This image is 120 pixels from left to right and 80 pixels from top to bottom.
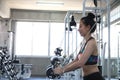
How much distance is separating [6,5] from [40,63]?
3.14 m

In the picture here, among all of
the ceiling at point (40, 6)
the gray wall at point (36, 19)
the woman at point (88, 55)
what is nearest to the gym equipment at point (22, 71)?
the gray wall at point (36, 19)

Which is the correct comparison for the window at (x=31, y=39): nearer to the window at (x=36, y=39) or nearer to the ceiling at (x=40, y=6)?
the window at (x=36, y=39)

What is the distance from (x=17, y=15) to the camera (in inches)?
428

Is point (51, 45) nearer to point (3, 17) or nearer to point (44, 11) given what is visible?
point (44, 11)

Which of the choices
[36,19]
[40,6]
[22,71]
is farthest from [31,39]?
[22,71]

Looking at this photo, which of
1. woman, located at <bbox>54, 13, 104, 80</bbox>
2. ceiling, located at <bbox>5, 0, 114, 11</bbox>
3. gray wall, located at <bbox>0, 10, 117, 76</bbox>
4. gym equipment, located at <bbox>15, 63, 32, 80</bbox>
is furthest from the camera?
gray wall, located at <bbox>0, 10, 117, 76</bbox>

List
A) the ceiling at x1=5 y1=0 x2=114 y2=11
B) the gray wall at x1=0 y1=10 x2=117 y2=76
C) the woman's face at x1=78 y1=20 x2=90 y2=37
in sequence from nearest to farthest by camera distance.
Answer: the woman's face at x1=78 y1=20 x2=90 y2=37 → the ceiling at x1=5 y1=0 x2=114 y2=11 → the gray wall at x1=0 y1=10 x2=117 y2=76

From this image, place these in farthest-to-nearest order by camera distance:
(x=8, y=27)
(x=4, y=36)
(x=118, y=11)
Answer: (x=8, y=27) → (x=4, y=36) → (x=118, y=11)

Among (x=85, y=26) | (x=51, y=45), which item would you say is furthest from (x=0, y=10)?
(x=85, y=26)

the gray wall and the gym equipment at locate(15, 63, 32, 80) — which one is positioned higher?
the gray wall

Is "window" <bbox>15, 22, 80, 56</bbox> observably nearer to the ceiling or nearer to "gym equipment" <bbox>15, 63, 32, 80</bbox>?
the ceiling

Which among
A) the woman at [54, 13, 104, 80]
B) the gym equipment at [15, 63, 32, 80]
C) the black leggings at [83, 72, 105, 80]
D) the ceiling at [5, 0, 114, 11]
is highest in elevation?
the ceiling at [5, 0, 114, 11]

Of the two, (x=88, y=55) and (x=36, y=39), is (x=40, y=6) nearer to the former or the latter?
(x=36, y=39)

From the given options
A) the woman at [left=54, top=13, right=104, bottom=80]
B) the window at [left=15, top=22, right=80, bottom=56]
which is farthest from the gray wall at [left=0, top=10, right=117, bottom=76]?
the woman at [left=54, top=13, right=104, bottom=80]
